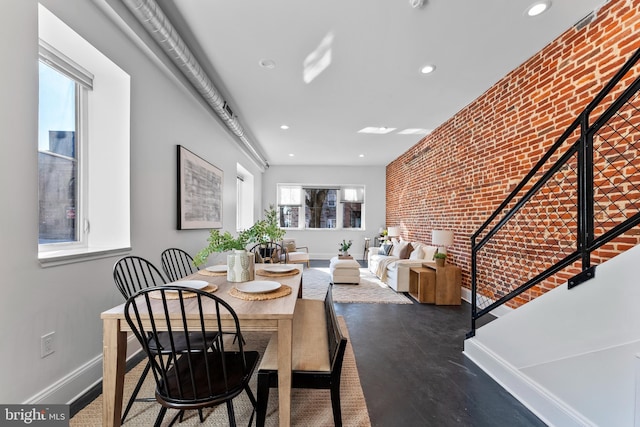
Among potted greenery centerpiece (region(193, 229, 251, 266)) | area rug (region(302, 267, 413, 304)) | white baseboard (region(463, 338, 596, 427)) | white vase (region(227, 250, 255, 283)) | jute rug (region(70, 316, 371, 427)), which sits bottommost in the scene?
area rug (region(302, 267, 413, 304))

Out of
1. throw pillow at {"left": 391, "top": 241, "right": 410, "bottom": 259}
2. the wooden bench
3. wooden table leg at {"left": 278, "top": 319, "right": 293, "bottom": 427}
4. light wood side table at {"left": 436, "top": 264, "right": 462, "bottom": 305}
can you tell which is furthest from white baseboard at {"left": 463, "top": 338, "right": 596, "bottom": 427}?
throw pillow at {"left": 391, "top": 241, "right": 410, "bottom": 259}

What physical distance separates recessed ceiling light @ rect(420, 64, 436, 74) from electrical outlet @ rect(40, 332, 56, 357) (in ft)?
12.8

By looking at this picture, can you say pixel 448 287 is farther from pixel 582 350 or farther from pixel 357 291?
pixel 582 350

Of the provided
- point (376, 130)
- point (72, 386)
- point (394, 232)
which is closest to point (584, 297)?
point (72, 386)

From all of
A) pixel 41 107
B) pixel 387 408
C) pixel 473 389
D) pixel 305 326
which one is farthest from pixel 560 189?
pixel 41 107

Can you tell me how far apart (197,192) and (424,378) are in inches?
124

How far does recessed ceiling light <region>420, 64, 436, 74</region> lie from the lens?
2.92m

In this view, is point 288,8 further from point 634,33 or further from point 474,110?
point 474,110

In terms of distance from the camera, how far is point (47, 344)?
1.53 m

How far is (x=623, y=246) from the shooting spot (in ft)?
6.63

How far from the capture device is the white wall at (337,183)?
27.3 feet

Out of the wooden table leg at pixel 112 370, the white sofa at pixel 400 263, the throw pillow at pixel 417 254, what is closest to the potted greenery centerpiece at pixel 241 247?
the wooden table leg at pixel 112 370

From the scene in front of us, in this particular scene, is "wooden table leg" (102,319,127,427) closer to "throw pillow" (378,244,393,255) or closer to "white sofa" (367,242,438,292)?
"white sofa" (367,242,438,292)

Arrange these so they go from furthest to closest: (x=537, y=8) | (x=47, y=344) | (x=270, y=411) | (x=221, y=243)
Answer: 1. (x=537, y=8)
2. (x=221, y=243)
3. (x=270, y=411)
4. (x=47, y=344)
